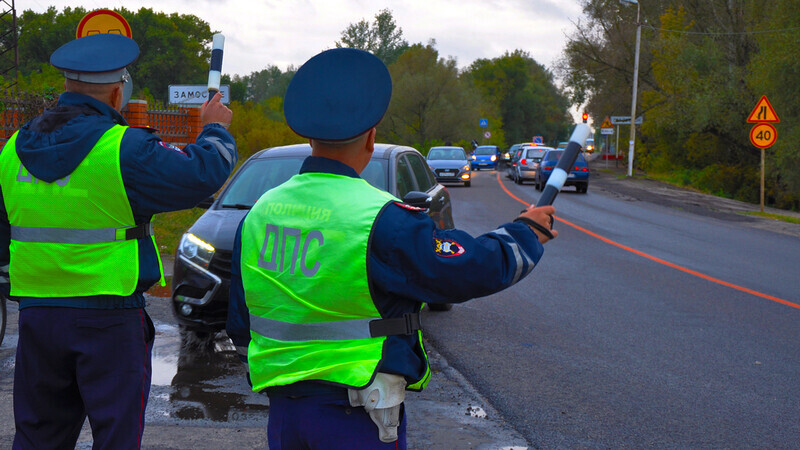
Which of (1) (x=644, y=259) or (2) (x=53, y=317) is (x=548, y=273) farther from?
(2) (x=53, y=317)

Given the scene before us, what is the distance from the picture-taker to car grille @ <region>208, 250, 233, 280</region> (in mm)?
6129

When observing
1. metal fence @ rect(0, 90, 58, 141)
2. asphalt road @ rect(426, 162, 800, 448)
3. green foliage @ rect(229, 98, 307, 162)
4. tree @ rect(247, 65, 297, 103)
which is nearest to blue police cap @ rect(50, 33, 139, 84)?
asphalt road @ rect(426, 162, 800, 448)

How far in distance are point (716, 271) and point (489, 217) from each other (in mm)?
7903

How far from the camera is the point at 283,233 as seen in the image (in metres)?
2.13

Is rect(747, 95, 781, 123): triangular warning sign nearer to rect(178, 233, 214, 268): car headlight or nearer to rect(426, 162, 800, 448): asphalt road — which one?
rect(426, 162, 800, 448): asphalt road

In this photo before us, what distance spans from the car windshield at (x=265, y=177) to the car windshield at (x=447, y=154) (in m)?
24.7

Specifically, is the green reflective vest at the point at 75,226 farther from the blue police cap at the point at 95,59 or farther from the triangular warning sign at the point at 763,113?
the triangular warning sign at the point at 763,113

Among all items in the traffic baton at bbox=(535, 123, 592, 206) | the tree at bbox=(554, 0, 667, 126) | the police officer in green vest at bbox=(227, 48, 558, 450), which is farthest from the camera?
the tree at bbox=(554, 0, 667, 126)

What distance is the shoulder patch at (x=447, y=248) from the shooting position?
2023 millimetres

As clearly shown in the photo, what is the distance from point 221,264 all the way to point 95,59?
3510 millimetres

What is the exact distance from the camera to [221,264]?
6160mm

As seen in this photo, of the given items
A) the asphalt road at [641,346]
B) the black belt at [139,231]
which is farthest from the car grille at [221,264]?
the black belt at [139,231]

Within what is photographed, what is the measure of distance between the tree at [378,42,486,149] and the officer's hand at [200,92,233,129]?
6235 cm

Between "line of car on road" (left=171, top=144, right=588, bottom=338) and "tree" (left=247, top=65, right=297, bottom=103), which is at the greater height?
"tree" (left=247, top=65, right=297, bottom=103)
